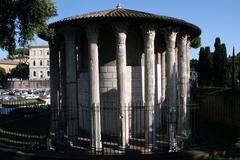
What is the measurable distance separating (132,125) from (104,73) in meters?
2.16

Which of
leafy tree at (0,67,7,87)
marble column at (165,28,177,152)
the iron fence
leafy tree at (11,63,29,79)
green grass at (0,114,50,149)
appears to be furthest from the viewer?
leafy tree at (0,67,7,87)

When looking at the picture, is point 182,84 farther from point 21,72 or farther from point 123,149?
point 21,72

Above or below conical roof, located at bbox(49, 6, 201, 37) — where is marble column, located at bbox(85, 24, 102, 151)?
below

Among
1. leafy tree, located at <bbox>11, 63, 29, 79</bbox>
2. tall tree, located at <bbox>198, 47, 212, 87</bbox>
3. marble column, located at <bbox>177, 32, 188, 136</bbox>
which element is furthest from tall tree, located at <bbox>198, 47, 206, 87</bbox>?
leafy tree, located at <bbox>11, 63, 29, 79</bbox>

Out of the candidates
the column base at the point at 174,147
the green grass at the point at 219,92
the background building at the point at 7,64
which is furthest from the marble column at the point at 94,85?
the background building at the point at 7,64

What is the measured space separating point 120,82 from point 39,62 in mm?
76175

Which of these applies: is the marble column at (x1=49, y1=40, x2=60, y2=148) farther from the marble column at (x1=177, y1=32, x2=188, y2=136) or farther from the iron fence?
the marble column at (x1=177, y1=32, x2=188, y2=136)

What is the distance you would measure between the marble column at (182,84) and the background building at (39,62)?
239 feet

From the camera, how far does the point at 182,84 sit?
15266 mm

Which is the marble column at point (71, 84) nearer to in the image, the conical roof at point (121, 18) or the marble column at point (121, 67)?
the conical roof at point (121, 18)

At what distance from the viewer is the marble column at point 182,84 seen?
1491 cm

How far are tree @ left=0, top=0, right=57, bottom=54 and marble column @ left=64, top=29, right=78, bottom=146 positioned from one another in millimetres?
1401

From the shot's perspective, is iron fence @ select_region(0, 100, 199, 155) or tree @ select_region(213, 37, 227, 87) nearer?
iron fence @ select_region(0, 100, 199, 155)

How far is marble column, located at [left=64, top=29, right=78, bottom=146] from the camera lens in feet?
44.3
